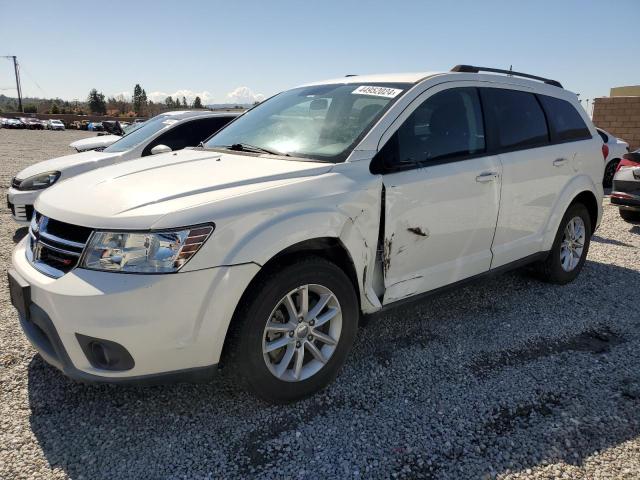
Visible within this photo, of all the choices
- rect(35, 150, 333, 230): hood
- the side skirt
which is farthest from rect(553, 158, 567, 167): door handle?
rect(35, 150, 333, 230): hood

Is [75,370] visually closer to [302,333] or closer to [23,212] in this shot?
[302,333]

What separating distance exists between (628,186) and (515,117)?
4.76m

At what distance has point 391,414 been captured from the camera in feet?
9.16

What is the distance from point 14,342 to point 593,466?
3.66 metres

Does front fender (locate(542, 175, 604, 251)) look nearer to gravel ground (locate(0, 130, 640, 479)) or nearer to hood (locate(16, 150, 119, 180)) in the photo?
gravel ground (locate(0, 130, 640, 479))

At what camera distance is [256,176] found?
2752 mm

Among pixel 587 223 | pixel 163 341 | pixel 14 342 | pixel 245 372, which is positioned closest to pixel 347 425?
pixel 245 372

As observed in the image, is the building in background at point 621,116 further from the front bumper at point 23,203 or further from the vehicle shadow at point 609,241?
the front bumper at point 23,203

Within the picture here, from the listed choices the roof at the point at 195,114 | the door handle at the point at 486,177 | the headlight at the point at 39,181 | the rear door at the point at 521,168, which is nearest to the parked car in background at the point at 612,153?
the rear door at the point at 521,168

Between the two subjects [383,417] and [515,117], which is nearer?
[383,417]

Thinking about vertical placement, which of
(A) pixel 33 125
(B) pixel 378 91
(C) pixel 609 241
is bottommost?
(A) pixel 33 125

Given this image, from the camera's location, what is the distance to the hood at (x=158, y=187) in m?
2.41

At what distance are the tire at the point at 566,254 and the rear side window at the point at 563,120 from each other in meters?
0.68

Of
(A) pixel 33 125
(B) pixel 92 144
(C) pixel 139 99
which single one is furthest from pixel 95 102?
(B) pixel 92 144
